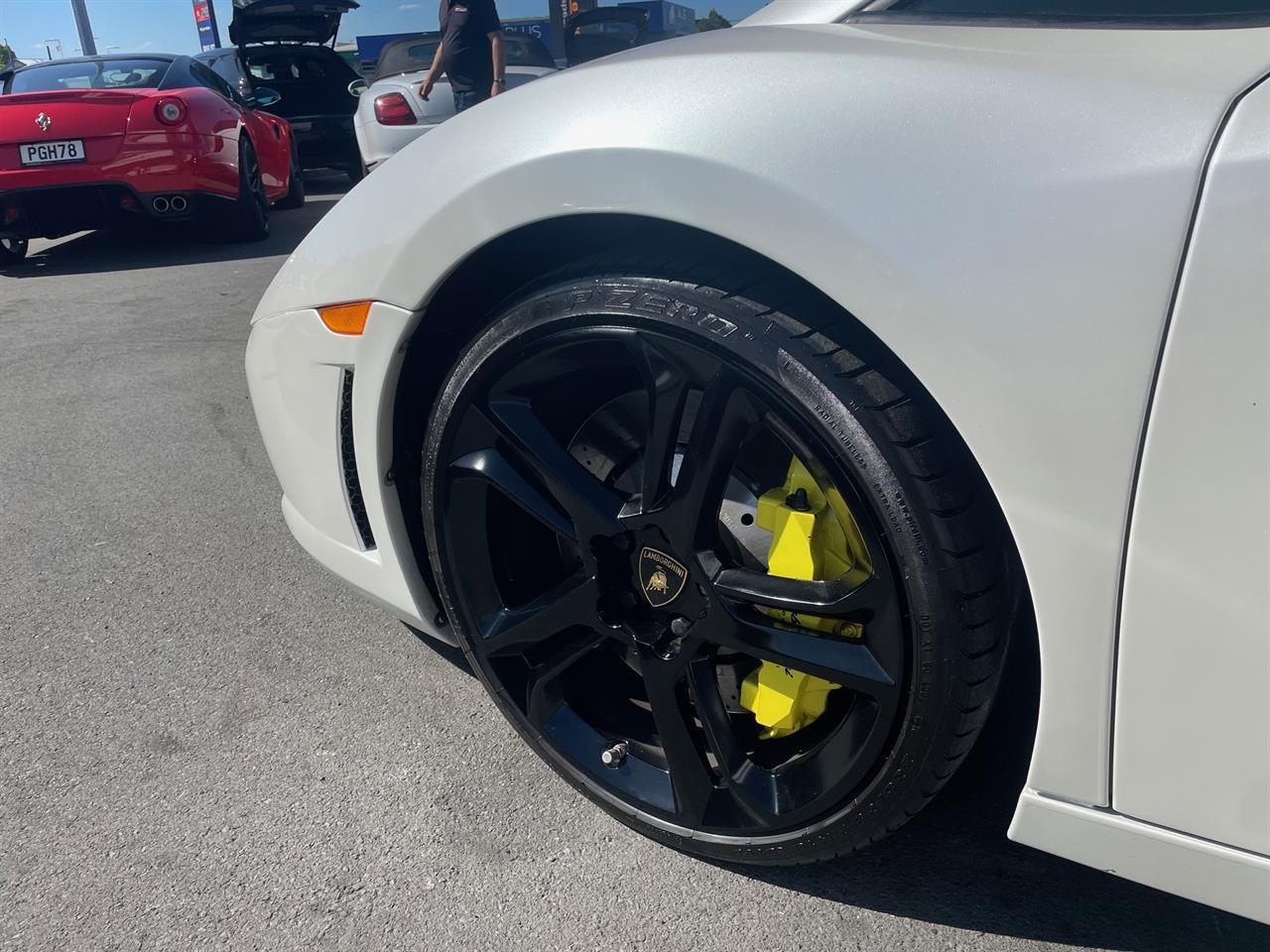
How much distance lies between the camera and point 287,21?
27.2 feet

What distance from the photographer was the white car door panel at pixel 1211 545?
877mm

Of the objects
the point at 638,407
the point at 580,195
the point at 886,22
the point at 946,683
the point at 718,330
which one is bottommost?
the point at 946,683

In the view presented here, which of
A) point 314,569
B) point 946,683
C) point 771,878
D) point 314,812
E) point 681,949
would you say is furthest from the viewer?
point 314,569

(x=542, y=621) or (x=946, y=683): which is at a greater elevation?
(x=946, y=683)

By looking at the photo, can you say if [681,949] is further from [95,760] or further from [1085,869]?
[95,760]

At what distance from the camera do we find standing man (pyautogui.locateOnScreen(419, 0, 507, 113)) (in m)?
5.46

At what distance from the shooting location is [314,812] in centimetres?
163

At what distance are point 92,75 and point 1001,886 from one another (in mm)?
6856

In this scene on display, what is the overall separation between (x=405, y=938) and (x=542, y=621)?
48 centimetres

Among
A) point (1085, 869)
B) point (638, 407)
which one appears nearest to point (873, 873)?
point (1085, 869)

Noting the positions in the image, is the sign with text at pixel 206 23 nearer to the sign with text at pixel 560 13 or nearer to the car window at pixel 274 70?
the car window at pixel 274 70

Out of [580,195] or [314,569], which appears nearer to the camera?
[580,195]

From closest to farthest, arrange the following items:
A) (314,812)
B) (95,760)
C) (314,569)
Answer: (314,812)
(95,760)
(314,569)

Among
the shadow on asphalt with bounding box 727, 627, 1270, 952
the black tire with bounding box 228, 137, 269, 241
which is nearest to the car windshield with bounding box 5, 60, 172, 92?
the black tire with bounding box 228, 137, 269, 241
